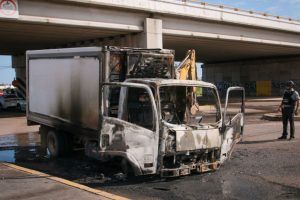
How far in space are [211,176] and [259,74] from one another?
48.8 metres

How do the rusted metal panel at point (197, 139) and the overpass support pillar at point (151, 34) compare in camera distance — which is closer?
the rusted metal panel at point (197, 139)

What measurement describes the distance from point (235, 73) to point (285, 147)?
47.4 metres

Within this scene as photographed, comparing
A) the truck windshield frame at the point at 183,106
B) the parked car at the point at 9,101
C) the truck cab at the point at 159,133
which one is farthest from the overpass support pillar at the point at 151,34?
the truck cab at the point at 159,133

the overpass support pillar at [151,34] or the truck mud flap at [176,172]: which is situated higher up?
the overpass support pillar at [151,34]

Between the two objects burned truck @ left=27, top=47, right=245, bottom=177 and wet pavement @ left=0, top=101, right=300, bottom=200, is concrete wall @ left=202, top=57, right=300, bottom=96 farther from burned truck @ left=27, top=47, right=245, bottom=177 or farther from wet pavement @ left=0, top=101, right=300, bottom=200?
burned truck @ left=27, top=47, right=245, bottom=177

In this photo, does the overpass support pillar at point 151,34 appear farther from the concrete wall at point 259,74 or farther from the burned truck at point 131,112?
the concrete wall at point 259,74

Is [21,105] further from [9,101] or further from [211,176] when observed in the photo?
[211,176]

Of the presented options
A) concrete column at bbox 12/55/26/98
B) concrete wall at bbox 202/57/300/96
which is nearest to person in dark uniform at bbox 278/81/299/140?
concrete column at bbox 12/55/26/98

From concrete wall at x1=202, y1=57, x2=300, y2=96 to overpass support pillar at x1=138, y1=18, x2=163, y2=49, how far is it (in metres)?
29.0

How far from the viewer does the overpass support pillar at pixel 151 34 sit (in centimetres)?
2684

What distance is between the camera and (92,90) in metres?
9.12

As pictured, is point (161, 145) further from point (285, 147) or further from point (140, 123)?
point (285, 147)

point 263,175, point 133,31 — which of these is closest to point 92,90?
point 263,175

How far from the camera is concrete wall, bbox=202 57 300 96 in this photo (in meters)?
52.1
